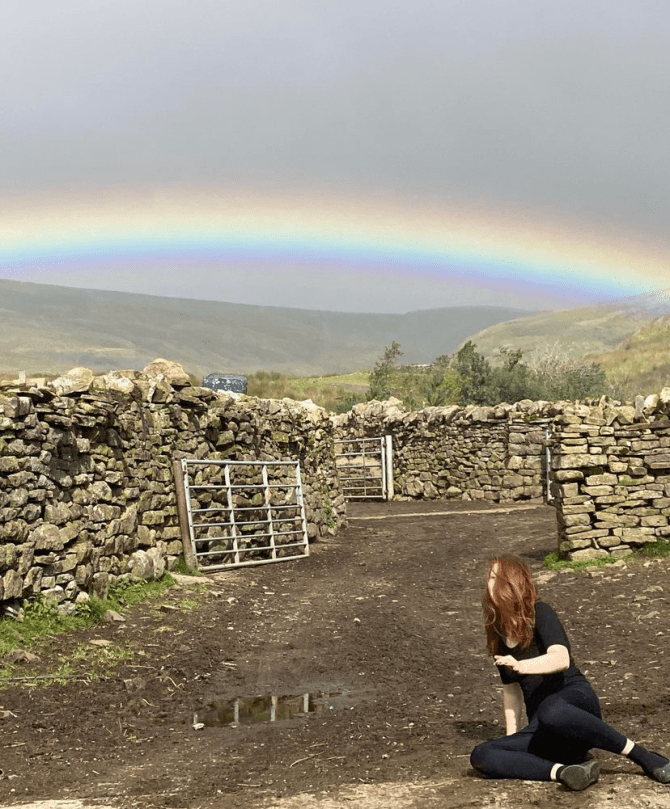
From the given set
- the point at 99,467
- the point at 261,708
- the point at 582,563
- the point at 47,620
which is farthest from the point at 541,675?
the point at 582,563

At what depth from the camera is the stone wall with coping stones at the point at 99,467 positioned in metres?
9.80

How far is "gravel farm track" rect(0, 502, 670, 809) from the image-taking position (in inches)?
218

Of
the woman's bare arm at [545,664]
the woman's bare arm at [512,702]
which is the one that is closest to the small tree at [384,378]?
the woman's bare arm at [512,702]

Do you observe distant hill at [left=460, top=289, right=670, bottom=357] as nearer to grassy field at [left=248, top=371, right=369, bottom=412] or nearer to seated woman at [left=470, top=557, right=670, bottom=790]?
grassy field at [left=248, top=371, right=369, bottom=412]

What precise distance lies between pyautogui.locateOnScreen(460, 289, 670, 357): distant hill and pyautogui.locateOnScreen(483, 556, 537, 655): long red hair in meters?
148

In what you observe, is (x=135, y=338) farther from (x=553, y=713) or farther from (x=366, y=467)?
(x=553, y=713)

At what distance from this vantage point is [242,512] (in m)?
16.7

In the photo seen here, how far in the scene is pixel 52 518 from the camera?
10.3 meters

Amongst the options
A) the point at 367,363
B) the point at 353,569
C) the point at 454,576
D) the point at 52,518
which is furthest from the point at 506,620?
the point at 367,363

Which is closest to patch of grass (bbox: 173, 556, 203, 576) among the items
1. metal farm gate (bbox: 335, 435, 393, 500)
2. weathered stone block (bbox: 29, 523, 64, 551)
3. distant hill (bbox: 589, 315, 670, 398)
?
weathered stone block (bbox: 29, 523, 64, 551)

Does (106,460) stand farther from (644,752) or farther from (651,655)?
(644,752)

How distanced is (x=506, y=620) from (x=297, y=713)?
281 cm

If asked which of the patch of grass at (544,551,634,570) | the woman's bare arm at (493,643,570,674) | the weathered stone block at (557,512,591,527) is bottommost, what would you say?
the patch of grass at (544,551,634,570)

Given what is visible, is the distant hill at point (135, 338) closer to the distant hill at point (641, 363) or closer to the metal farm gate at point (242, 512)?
the distant hill at point (641, 363)
